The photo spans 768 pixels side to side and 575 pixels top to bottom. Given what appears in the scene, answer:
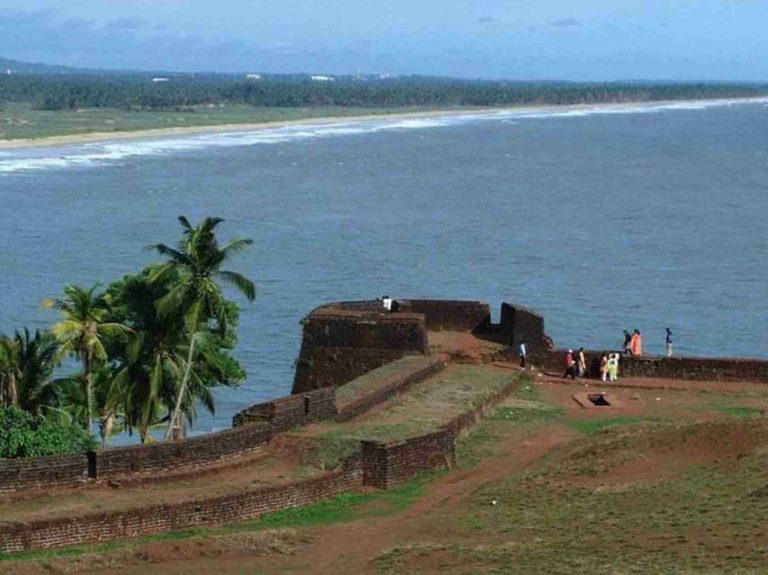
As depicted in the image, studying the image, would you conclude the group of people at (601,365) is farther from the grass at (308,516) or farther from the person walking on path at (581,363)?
the grass at (308,516)

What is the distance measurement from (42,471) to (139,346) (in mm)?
7204

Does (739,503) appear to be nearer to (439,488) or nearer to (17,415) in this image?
(439,488)

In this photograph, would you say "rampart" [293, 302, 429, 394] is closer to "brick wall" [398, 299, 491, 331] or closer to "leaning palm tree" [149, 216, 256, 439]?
"brick wall" [398, 299, 491, 331]

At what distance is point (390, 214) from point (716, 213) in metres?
15.7

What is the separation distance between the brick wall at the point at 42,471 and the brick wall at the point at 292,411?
298 cm

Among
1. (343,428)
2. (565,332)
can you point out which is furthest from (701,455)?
(565,332)

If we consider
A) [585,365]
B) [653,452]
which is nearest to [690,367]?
[585,365]

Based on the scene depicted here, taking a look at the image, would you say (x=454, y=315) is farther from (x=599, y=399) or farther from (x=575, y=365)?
(x=599, y=399)

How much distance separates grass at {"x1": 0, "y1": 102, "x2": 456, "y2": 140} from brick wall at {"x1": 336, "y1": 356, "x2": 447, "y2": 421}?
104 metres

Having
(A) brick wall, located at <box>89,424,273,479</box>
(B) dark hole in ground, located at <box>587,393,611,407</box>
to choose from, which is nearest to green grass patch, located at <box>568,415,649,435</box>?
(B) dark hole in ground, located at <box>587,393,611,407</box>

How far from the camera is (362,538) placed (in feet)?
53.0

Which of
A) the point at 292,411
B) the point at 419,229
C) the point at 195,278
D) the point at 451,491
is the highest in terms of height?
the point at 195,278

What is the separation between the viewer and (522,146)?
122 m

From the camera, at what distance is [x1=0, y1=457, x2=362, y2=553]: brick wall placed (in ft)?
49.5
